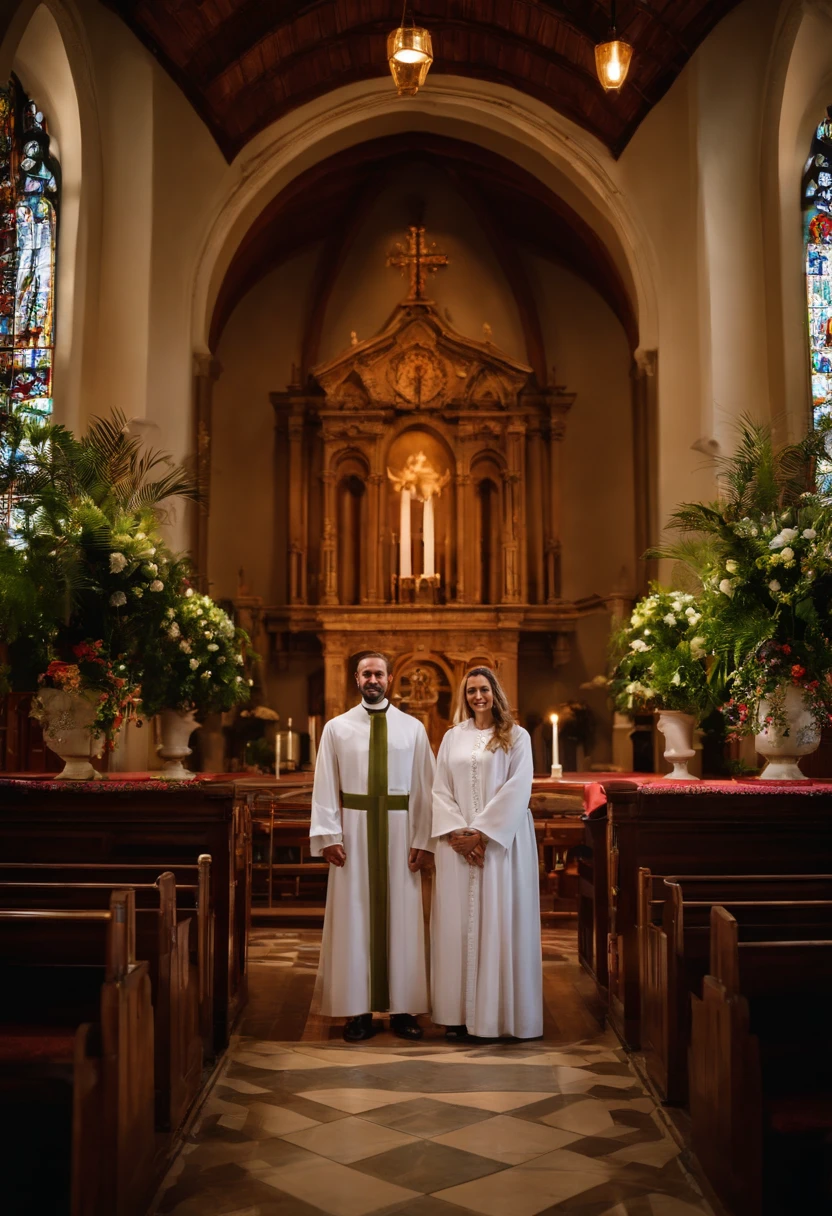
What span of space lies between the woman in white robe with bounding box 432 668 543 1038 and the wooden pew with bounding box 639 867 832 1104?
0.86m

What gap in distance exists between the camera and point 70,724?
612 centimetres

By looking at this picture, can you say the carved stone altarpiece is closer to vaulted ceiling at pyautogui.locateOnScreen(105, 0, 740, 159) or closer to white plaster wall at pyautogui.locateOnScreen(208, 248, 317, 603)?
white plaster wall at pyautogui.locateOnScreen(208, 248, 317, 603)

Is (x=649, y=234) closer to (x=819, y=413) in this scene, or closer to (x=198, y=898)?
(x=819, y=413)

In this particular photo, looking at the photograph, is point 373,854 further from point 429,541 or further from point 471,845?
point 429,541

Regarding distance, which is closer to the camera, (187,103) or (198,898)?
(198,898)

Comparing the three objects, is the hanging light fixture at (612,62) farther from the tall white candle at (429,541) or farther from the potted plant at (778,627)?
the tall white candle at (429,541)

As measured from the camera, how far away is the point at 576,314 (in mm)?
16453

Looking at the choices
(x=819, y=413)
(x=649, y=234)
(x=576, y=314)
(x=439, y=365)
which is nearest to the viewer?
(x=819, y=413)

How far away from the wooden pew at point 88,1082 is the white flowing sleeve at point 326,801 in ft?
6.73

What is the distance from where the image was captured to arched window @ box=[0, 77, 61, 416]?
39.8 ft

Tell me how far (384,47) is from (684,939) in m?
11.2

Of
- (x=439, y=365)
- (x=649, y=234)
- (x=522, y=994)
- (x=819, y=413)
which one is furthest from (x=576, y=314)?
(x=522, y=994)

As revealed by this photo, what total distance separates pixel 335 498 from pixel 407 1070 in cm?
1084

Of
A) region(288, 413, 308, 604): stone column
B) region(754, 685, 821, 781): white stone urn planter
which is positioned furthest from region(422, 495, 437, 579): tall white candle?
region(754, 685, 821, 781): white stone urn planter
